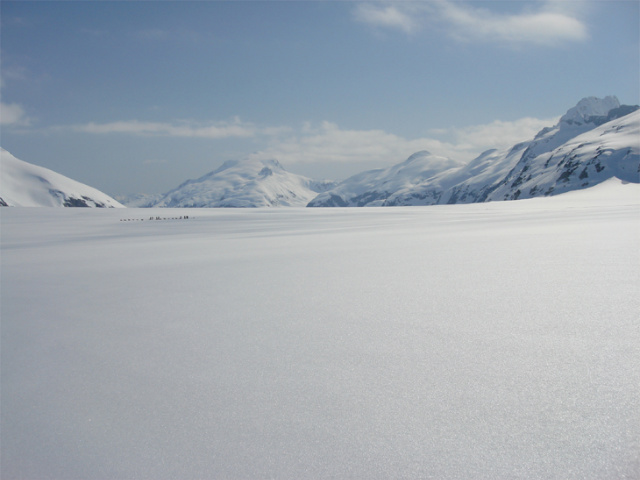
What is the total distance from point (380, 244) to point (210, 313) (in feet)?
21.1

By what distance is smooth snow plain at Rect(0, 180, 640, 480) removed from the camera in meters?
2.22

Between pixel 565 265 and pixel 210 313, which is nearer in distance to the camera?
pixel 210 313

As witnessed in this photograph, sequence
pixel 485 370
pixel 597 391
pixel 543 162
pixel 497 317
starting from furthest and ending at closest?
pixel 543 162, pixel 497 317, pixel 485 370, pixel 597 391

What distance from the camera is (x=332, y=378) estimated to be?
9.92 ft

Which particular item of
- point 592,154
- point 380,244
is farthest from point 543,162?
point 380,244

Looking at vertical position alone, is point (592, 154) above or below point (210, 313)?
above

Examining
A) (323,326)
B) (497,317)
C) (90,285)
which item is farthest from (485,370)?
(90,285)

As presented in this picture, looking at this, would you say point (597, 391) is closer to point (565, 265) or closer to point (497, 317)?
point (497, 317)

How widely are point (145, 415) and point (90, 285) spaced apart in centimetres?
453

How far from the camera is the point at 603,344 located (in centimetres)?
326

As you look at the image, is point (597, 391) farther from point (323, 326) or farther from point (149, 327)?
point (149, 327)

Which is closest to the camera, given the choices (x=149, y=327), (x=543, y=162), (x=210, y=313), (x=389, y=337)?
(x=389, y=337)

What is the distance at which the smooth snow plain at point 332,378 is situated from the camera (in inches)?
87.6

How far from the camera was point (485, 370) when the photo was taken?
2.99 meters
